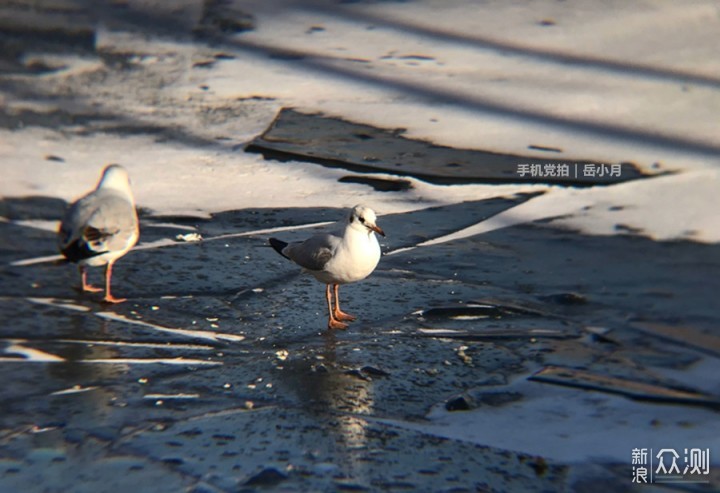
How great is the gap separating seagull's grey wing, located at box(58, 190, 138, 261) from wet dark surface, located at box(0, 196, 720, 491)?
196 millimetres

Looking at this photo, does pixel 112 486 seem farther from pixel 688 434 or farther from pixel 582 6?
pixel 582 6

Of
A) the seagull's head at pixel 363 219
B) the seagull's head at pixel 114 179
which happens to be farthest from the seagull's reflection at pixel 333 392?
the seagull's head at pixel 114 179

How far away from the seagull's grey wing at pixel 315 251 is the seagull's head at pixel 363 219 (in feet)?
0.33

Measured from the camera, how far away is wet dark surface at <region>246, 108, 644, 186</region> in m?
6.41

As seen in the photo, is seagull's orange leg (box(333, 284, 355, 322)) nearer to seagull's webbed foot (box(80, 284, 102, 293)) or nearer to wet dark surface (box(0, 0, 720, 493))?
wet dark surface (box(0, 0, 720, 493))

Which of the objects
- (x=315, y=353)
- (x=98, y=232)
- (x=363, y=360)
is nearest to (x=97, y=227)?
(x=98, y=232)

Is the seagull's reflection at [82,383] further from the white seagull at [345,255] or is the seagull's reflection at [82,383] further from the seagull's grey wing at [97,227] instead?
the white seagull at [345,255]

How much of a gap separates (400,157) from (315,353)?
9.62ft

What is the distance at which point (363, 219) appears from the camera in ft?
14.5

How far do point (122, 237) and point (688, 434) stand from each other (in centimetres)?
263

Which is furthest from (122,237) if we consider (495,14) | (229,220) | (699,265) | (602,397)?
(495,14)

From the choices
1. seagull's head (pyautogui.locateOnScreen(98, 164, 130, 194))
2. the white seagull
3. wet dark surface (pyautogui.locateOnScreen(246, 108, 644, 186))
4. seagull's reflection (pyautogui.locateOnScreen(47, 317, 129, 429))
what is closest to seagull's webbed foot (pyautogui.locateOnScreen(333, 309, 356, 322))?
the white seagull

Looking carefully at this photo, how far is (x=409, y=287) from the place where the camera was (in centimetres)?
478

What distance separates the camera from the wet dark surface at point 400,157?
6.41m
